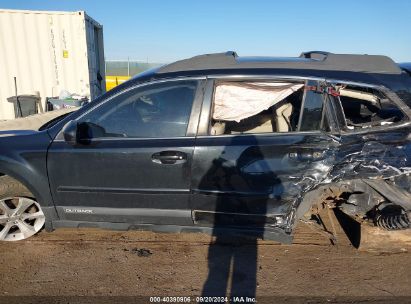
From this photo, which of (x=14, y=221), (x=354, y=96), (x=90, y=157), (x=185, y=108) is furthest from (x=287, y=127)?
(x=14, y=221)

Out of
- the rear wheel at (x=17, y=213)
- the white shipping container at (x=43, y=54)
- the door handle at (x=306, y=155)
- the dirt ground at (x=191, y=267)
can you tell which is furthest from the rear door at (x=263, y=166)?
the white shipping container at (x=43, y=54)

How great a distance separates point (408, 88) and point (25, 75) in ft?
29.4

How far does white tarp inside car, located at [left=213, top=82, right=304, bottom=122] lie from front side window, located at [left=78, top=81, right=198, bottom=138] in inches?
10.3

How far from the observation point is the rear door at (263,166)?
284 cm

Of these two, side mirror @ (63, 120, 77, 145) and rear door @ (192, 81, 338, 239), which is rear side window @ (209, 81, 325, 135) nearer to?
rear door @ (192, 81, 338, 239)

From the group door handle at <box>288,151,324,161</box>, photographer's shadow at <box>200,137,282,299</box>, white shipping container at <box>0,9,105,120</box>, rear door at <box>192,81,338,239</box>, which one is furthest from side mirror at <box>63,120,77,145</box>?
white shipping container at <box>0,9,105,120</box>

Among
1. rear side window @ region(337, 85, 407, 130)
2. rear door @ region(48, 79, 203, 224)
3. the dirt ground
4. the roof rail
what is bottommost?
the dirt ground

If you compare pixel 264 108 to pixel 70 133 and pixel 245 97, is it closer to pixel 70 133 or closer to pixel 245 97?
pixel 245 97

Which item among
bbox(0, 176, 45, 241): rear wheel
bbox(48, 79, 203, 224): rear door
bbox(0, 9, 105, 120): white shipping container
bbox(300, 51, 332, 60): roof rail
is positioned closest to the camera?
bbox(48, 79, 203, 224): rear door

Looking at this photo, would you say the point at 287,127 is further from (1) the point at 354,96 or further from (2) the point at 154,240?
(2) the point at 154,240

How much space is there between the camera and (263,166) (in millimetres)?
2850

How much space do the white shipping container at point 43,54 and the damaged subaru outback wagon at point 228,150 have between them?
6520 millimetres

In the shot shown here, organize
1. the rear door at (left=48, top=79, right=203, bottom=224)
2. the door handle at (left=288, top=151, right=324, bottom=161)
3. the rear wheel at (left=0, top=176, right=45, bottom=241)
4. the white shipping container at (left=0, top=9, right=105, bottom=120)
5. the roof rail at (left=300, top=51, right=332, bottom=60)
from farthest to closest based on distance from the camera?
the white shipping container at (left=0, top=9, right=105, bottom=120) → the roof rail at (left=300, top=51, right=332, bottom=60) → the rear wheel at (left=0, top=176, right=45, bottom=241) → the rear door at (left=48, top=79, right=203, bottom=224) → the door handle at (left=288, top=151, right=324, bottom=161)

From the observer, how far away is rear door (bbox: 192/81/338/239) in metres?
2.84
